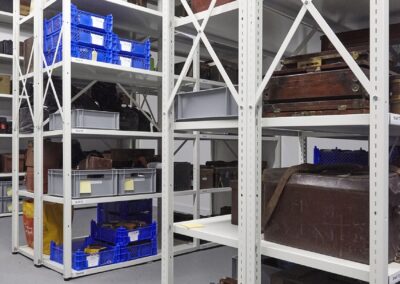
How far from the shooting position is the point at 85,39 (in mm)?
3131

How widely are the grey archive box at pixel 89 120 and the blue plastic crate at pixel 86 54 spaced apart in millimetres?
431

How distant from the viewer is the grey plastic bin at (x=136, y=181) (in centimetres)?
333

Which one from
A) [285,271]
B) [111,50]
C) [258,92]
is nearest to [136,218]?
[111,50]

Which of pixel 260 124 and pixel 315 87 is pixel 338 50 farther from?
pixel 260 124

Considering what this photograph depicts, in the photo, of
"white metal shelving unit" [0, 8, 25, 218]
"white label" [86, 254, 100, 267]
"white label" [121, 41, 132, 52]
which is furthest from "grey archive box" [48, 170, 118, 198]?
"white metal shelving unit" [0, 8, 25, 218]

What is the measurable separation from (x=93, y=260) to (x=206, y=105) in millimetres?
1841

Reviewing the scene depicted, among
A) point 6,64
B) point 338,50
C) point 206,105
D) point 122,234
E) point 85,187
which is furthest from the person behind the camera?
point 6,64

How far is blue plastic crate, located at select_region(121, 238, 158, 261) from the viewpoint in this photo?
334cm

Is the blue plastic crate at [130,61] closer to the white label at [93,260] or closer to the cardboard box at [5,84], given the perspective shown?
the white label at [93,260]

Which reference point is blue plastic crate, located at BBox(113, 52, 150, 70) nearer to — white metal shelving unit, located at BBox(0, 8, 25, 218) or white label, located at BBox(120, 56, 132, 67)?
white label, located at BBox(120, 56, 132, 67)

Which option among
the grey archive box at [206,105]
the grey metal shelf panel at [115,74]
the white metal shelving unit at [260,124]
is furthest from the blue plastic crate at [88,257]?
the grey archive box at [206,105]

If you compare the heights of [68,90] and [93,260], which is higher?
[68,90]

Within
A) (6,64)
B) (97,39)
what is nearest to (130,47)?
(97,39)

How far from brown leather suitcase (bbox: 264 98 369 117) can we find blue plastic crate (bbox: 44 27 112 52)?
1932 millimetres
